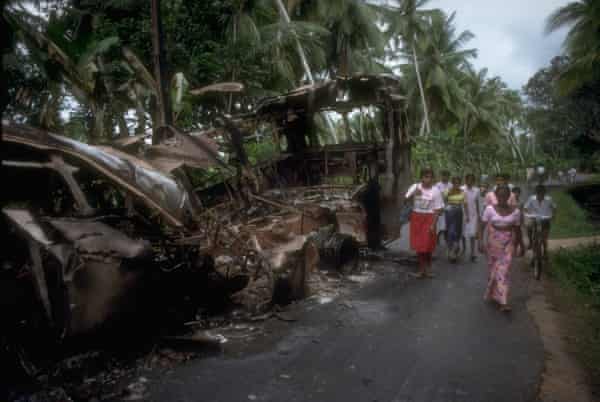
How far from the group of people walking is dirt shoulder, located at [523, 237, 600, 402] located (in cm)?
44

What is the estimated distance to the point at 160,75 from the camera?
7.62 meters

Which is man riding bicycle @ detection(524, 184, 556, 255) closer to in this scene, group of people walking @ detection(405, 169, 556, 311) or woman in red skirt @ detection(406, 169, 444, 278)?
group of people walking @ detection(405, 169, 556, 311)

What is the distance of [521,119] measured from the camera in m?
59.5

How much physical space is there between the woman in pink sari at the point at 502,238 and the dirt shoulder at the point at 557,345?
47 cm

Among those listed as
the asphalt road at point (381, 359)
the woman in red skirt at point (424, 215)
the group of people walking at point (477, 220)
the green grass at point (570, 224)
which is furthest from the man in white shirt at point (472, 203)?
the green grass at point (570, 224)

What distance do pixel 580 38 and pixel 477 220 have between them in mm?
15234

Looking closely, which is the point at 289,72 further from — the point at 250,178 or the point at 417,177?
the point at 250,178

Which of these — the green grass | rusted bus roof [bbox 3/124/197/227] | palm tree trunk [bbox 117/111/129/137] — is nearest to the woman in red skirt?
rusted bus roof [bbox 3/124/197/227]

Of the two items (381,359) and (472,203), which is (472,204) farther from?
(381,359)

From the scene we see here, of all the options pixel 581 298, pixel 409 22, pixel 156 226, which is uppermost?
pixel 409 22

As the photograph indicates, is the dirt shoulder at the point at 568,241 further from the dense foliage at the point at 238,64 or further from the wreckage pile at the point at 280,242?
the wreckage pile at the point at 280,242

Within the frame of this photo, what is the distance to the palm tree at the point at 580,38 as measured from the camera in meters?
17.9

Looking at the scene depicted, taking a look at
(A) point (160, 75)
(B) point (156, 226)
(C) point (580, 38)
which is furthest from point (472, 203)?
(C) point (580, 38)

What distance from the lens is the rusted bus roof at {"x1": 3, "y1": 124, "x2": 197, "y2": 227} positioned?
11.6 ft
